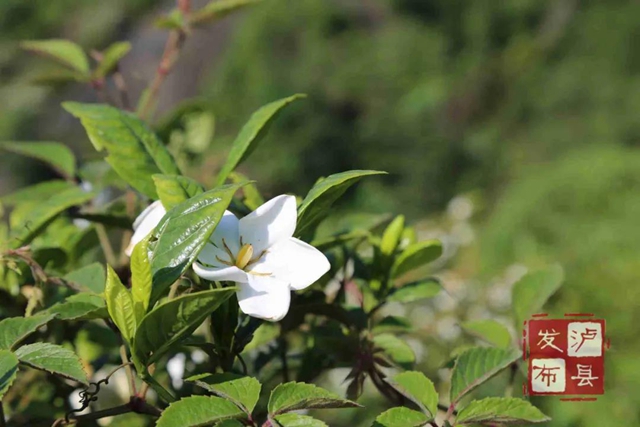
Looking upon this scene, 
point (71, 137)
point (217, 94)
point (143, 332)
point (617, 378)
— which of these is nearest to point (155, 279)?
point (143, 332)

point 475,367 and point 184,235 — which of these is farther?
point 475,367

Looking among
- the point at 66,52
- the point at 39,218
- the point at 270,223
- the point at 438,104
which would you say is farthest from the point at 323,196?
the point at 438,104

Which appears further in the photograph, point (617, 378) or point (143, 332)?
point (617, 378)

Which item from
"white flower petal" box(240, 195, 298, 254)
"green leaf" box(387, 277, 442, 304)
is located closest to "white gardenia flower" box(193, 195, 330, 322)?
"white flower petal" box(240, 195, 298, 254)

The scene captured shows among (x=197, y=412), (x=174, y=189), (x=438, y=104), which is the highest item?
(x=174, y=189)

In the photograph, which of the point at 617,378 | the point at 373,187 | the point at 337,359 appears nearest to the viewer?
the point at 337,359

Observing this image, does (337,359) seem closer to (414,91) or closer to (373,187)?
(373,187)

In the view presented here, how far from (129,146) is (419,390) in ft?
0.96

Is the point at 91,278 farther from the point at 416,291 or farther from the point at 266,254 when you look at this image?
the point at 416,291

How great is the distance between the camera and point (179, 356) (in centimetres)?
85

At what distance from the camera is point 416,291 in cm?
74

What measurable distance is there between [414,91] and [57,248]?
3.41 metres

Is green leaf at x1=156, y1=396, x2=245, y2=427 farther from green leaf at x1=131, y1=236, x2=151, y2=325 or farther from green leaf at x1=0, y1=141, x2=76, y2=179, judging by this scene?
green leaf at x1=0, y1=141, x2=76, y2=179

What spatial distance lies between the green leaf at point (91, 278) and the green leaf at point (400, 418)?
0.81 feet
